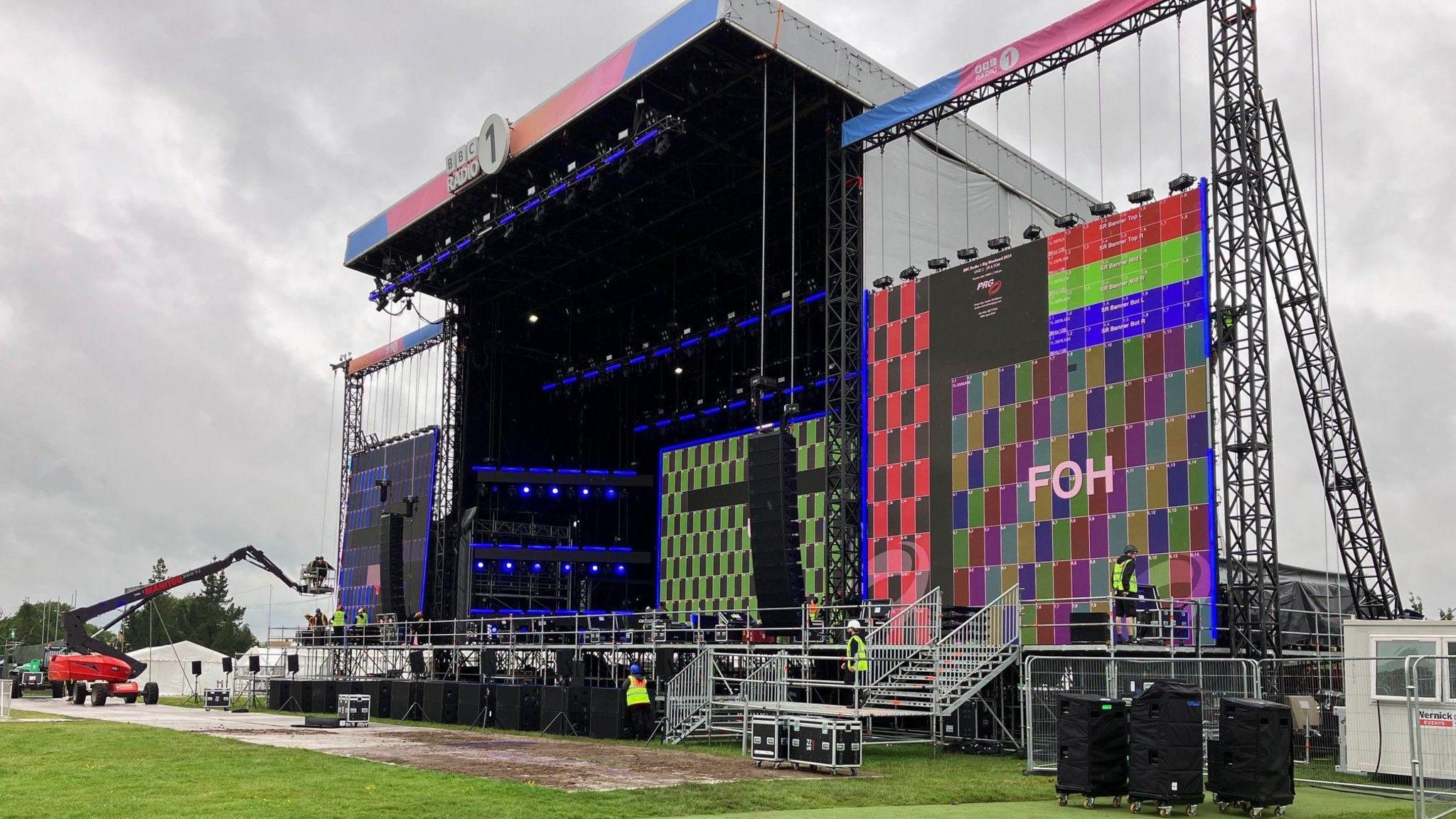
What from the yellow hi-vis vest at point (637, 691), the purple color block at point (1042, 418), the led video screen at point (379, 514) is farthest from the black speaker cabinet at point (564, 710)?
the led video screen at point (379, 514)

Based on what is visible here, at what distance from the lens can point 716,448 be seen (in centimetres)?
4703

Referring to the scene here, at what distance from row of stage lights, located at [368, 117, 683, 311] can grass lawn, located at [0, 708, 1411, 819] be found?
19513 millimetres

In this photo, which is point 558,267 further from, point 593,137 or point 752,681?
point 752,681

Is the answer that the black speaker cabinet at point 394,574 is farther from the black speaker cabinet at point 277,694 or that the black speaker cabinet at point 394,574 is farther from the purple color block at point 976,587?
the purple color block at point 976,587

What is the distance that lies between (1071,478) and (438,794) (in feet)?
56.7

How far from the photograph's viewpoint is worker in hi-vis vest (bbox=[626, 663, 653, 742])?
80.3 feet

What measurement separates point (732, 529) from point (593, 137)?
50.8 ft

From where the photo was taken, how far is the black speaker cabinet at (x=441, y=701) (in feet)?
102

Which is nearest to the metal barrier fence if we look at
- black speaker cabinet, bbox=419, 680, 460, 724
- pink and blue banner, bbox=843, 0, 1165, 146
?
pink and blue banner, bbox=843, 0, 1165, 146

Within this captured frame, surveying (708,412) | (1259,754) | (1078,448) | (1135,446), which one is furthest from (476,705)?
(1259,754)

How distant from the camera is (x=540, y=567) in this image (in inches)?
2085

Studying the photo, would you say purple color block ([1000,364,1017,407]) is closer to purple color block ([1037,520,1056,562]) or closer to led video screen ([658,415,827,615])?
purple color block ([1037,520,1056,562])

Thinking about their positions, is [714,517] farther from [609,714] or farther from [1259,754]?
[1259,754]

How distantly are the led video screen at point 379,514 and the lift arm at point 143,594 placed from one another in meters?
3.20
